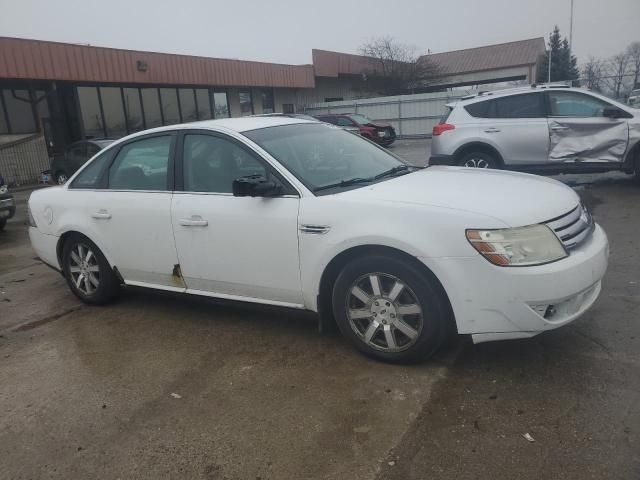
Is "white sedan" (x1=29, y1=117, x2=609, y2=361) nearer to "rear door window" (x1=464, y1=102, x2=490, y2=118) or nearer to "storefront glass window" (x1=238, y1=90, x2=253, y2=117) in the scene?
"rear door window" (x1=464, y1=102, x2=490, y2=118)

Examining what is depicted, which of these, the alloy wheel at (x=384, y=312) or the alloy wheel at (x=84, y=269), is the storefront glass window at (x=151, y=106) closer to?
the alloy wheel at (x=84, y=269)

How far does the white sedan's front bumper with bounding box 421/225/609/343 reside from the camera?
2.90 metres

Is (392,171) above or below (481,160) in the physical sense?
above

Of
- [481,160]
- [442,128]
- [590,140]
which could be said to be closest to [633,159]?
[590,140]

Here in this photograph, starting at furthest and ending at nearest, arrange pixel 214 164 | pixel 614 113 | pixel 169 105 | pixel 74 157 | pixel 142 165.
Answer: pixel 169 105 < pixel 74 157 < pixel 614 113 < pixel 142 165 < pixel 214 164

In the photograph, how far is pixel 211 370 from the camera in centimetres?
358

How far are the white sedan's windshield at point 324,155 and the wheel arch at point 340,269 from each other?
536 millimetres

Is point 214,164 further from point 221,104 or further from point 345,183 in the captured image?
point 221,104

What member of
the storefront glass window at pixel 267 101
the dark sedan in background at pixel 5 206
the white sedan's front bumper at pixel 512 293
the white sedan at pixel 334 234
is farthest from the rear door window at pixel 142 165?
the storefront glass window at pixel 267 101

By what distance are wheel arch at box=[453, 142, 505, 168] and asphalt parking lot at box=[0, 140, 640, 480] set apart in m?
4.85

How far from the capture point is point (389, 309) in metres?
3.29

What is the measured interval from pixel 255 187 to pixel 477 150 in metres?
6.50

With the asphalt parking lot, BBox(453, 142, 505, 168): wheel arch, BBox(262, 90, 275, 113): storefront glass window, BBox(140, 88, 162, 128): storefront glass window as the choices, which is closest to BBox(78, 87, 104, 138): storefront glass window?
BBox(140, 88, 162, 128): storefront glass window

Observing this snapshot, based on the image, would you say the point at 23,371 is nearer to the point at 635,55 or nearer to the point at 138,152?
the point at 138,152
